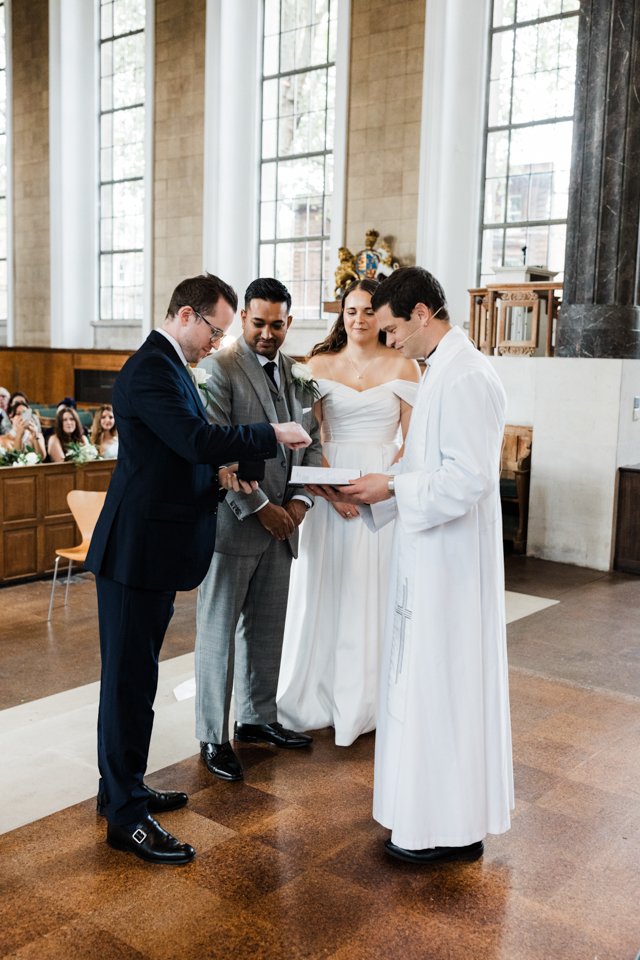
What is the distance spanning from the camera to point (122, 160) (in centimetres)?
1716

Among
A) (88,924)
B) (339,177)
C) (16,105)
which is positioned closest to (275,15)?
(339,177)

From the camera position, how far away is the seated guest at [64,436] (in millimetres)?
Answer: 8211

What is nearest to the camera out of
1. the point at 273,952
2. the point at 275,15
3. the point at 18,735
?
the point at 273,952

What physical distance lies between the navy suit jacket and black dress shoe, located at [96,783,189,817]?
0.82 metres

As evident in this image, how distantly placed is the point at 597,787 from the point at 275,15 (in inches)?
544

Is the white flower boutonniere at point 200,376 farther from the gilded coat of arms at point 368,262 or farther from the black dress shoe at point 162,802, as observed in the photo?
the gilded coat of arms at point 368,262

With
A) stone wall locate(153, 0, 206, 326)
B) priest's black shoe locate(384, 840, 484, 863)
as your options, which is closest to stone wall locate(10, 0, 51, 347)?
stone wall locate(153, 0, 206, 326)

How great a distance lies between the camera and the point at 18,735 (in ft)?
13.3

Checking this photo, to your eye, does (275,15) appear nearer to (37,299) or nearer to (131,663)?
(37,299)

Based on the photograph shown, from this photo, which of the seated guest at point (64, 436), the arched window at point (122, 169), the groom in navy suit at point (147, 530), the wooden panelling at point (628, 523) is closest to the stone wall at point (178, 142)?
the arched window at point (122, 169)

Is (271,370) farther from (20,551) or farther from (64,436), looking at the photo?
(64,436)

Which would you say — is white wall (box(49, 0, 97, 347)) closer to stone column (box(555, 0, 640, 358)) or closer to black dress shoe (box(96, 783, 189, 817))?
stone column (box(555, 0, 640, 358))

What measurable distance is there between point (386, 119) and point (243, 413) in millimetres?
10201

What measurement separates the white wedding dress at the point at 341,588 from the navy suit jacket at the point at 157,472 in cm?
109
